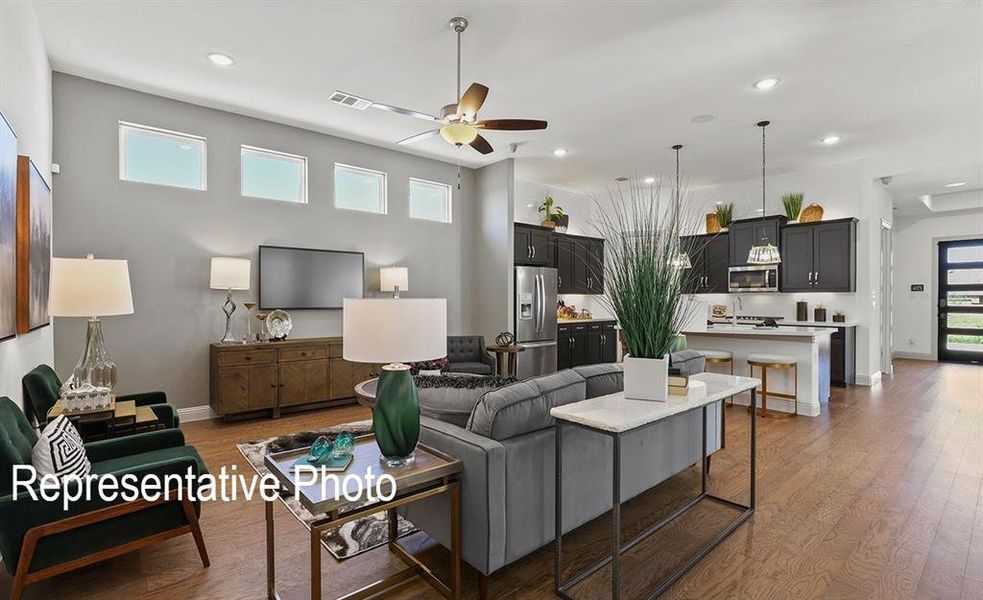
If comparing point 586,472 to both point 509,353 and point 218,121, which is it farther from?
point 218,121

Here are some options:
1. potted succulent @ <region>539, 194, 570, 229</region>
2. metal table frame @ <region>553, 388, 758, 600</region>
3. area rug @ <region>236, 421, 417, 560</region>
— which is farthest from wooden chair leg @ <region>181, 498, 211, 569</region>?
potted succulent @ <region>539, 194, 570, 229</region>

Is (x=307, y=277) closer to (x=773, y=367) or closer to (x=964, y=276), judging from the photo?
(x=773, y=367)

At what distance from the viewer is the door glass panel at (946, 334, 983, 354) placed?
344 inches

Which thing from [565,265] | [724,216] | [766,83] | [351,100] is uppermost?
[766,83]

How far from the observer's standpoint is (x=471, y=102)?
128 inches

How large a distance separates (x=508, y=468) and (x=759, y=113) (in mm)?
4676

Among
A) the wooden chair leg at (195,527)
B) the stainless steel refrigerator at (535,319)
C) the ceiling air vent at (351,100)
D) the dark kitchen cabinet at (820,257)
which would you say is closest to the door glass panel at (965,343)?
the dark kitchen cabinet at (820,257)

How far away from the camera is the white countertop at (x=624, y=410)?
190cm

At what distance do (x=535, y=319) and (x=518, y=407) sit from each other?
488 centimetres

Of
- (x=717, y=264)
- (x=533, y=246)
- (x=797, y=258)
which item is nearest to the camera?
(x=797, y=258)

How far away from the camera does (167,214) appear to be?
15.3 feet

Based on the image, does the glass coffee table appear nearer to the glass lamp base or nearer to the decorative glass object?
the glass lamp base

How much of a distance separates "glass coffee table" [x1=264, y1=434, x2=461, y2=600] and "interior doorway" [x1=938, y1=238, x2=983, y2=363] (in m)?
11.2

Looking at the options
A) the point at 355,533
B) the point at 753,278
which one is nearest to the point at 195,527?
the point at 355,533
